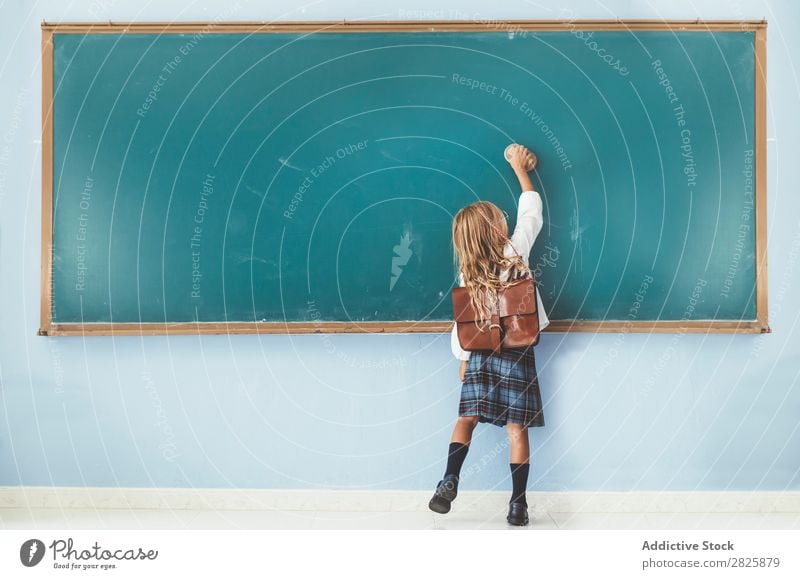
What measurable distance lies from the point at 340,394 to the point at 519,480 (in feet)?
2.28

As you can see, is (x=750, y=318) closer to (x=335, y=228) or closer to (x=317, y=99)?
(x=335, y=228)

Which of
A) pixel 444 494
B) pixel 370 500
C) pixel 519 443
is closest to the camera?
pixel 444 494

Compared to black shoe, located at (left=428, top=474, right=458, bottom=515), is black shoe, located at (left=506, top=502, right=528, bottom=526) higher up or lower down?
lower down

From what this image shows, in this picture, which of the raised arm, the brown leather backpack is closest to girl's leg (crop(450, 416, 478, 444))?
the brown leather backpack

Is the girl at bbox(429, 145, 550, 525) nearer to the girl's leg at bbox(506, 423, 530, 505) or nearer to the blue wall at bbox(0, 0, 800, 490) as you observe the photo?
the girl's leg at bbox(506, 423, 530, 505)

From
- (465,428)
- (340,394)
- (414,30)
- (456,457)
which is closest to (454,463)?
(456,457)

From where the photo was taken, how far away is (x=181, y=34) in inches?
98.7

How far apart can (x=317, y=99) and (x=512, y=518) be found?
5.24 feet

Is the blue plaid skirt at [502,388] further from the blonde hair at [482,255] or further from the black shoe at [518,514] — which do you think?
the black shoe at [518,514]

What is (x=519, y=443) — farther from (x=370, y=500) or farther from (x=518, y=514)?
(x=370, y=500)

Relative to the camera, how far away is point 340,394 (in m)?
2.56

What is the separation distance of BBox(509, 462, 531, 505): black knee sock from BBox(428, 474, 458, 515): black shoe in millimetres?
207

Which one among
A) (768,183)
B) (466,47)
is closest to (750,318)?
(768,183)

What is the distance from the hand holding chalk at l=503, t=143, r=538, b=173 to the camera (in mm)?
2455
